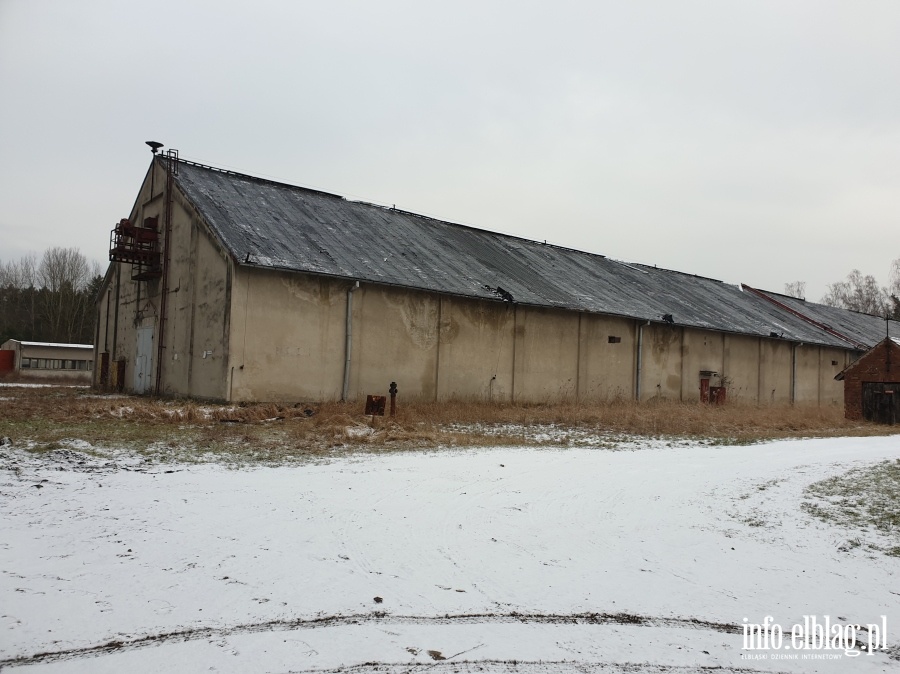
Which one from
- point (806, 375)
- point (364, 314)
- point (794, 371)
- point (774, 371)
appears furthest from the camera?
point (806, 375)

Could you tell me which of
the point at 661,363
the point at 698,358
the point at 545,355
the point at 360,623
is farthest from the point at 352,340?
the point at 698,358

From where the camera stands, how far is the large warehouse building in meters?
19.4

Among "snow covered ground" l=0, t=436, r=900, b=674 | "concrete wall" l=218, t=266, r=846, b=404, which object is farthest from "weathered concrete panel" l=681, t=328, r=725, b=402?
"snow covered ground" l=0, t=436, r=900, b=674

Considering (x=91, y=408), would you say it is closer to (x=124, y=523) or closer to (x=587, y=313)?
(x=124, y=523)

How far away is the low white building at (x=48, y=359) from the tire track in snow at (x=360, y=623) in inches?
1914

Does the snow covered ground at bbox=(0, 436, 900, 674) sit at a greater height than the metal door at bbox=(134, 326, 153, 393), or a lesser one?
lesser

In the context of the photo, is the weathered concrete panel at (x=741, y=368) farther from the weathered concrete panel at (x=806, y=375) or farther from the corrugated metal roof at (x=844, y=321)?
the corrugated metal roof at (x=844, y=321)

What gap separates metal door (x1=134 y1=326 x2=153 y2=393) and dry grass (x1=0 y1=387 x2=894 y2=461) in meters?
4.97

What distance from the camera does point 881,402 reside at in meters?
23.9

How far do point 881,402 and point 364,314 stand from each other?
17.4 metres

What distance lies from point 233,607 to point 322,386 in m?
15.4

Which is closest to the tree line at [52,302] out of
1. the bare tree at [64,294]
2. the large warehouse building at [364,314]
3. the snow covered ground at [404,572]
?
the bare tree at [64,294]

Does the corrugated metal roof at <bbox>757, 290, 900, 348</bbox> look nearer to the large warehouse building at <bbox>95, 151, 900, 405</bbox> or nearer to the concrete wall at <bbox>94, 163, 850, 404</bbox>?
the large warehouse building at <bbox>95, 151, 900, 405</bbox>

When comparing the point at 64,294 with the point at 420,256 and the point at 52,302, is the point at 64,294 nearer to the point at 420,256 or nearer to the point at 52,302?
the point at 52,302
